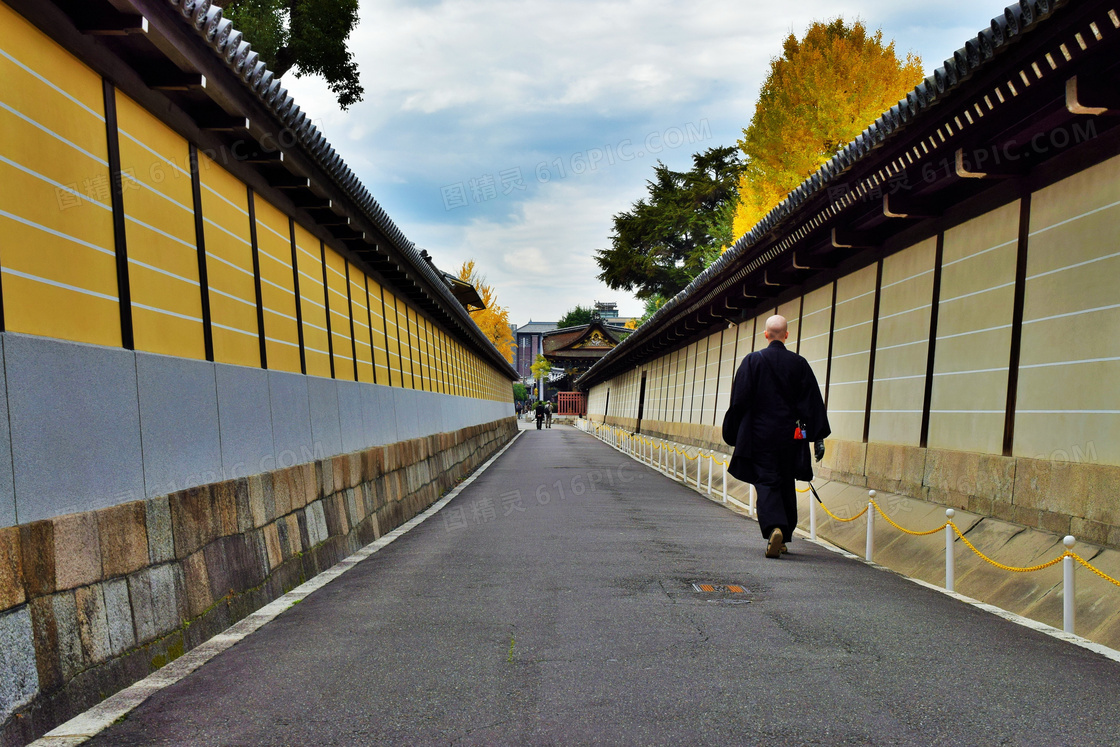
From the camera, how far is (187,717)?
12.6 feet

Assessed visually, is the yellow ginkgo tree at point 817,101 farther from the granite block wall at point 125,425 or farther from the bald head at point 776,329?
Answer: the granite block wall at point 125,425

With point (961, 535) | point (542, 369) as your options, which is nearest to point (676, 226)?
point (961, 535)

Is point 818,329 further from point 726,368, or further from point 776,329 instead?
point 726,368

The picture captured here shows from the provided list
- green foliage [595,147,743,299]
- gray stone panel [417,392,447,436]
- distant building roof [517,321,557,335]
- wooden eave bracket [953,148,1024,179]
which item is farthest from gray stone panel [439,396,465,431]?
distant building roof [517,321,557,335]

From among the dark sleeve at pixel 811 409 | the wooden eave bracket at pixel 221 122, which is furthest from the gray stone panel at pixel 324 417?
the dark sleeve at pixel 811 409

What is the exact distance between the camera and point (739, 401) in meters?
8.66

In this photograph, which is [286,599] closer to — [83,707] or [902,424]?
[83,707]

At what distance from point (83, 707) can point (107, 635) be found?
411 mm

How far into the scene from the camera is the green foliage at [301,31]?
1934 centimetres

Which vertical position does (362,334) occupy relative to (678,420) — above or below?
above

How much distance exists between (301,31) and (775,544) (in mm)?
17566

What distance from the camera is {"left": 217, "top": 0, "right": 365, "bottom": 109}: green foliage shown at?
1934cm

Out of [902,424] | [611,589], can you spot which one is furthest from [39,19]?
[902,424]

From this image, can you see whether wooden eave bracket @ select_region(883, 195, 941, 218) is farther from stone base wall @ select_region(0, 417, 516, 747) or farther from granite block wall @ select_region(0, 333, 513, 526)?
stone base wall @ select_region(0, 417, 516, 747)
